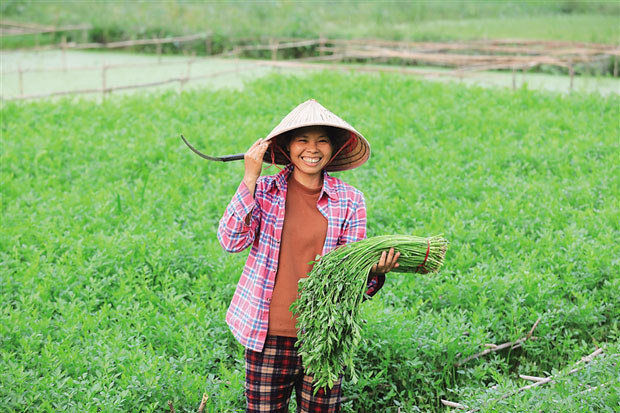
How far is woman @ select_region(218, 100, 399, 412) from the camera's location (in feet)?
9.96

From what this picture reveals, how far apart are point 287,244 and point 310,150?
417 millimetres

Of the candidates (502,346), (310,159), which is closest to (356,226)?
(310,159)

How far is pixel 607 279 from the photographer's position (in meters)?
5.33

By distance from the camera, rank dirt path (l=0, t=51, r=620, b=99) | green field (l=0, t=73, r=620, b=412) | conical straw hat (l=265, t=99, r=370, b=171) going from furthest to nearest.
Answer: dirt path (l=0, t=51, r=620, b=99)
green field (l=0, t=73, r=620, b=412)
conical straw hat (l=265, t=99, r=370, b=171)

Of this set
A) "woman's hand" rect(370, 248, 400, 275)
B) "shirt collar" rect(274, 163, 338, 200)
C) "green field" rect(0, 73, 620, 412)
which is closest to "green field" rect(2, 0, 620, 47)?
"green field" rect(0, 73, 620, 412)

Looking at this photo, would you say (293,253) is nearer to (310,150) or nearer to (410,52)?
(310,150)

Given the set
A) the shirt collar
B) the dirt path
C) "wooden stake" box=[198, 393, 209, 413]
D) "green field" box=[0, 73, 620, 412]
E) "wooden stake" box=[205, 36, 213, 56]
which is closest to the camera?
the shirt collar

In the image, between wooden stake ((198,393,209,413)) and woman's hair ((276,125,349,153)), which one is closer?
woman's hair ((276,125,349,153))

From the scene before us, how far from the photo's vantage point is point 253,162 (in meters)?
2.87

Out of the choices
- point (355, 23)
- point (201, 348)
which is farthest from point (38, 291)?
point (355, 23)

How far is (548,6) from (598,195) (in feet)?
54.9

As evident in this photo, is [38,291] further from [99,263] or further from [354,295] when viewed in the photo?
[354,295]

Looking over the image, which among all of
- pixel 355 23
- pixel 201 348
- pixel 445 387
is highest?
pixel 355 23

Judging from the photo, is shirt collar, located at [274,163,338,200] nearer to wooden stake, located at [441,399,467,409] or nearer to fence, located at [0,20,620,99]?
wooden stake, located at [441,399,467,409]
